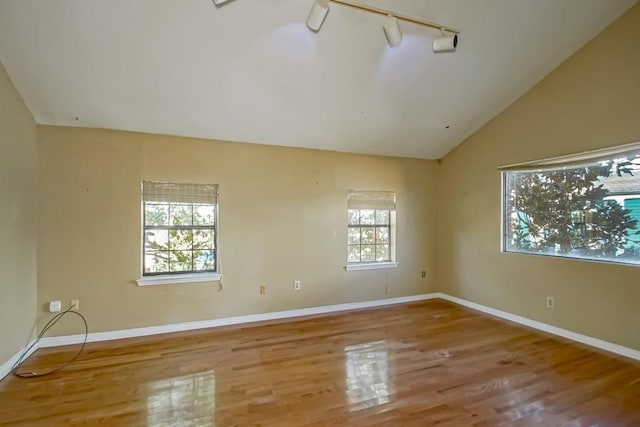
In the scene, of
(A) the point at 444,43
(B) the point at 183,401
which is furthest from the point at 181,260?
(A) the point at 444,43

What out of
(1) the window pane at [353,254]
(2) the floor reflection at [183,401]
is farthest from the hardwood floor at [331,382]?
(1) the window pane at [353,254]

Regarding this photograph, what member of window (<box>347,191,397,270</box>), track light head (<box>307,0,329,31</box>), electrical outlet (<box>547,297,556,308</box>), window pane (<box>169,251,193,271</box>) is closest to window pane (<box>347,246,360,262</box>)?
window (<box>347,191,397,270</box>)

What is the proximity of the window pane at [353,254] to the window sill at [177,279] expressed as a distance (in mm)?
1853

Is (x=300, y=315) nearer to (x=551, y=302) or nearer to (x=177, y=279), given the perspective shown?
(x=177, y=279)

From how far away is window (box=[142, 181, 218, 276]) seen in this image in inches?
148

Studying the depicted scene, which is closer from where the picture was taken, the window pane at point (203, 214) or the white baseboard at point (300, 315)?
the white baseboard at point (300, 315)

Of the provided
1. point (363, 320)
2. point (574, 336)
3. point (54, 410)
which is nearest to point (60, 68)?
point (54, 410)

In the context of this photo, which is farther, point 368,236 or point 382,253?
point 382,253

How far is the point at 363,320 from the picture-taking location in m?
4.20

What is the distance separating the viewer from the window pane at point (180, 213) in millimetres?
3865

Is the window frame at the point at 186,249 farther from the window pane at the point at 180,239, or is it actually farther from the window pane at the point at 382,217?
Result: the window pane at the point at 382,217

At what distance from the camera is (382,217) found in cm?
507

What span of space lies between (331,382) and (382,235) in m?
2.79

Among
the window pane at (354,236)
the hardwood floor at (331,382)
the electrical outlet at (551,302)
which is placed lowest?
the hardwood floor at (331,382)
